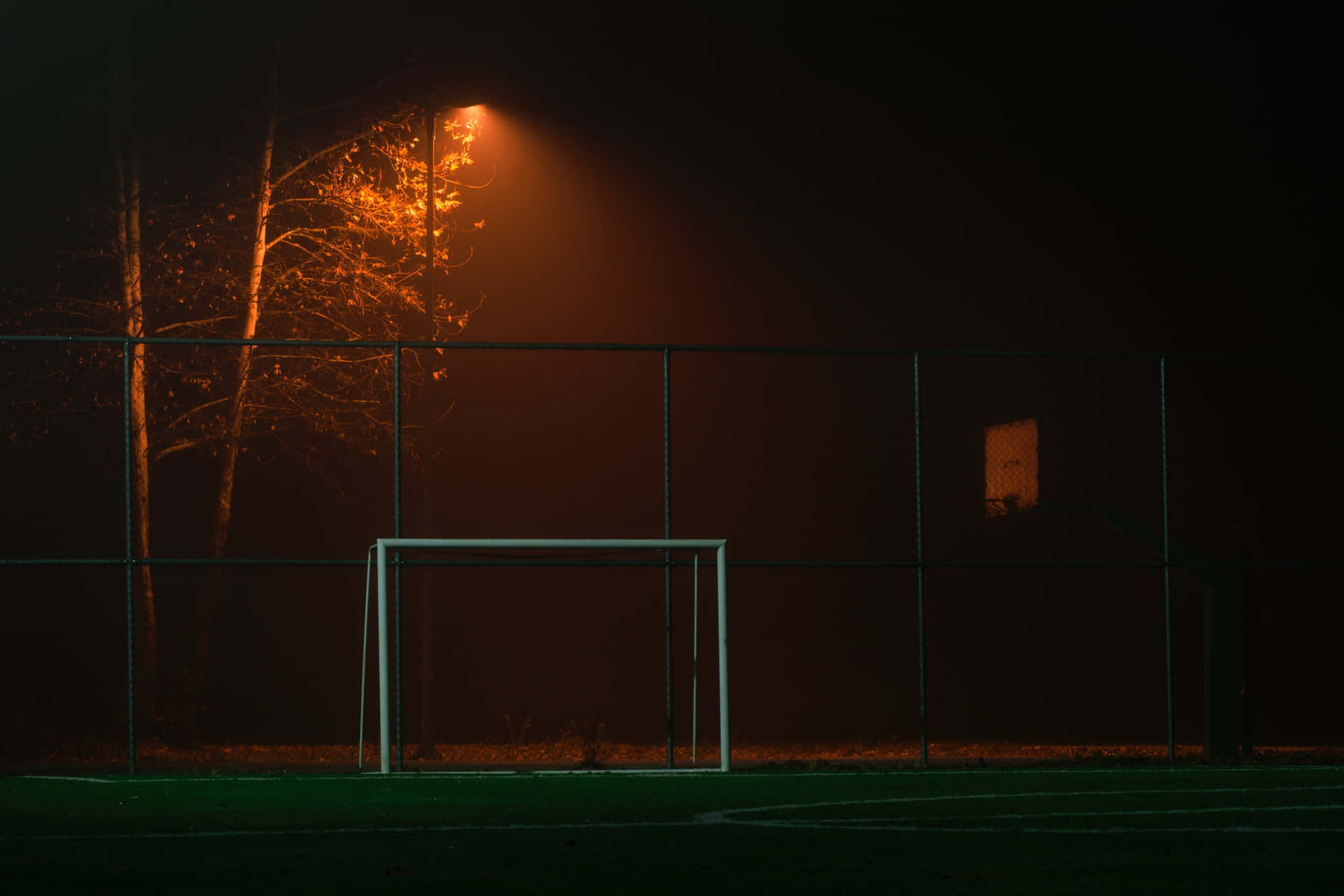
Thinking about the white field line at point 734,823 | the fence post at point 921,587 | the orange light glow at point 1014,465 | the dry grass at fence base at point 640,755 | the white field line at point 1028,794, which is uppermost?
the orange light glow at point 1014,465

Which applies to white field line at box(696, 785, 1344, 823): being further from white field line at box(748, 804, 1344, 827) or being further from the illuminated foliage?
the illuminated foliage

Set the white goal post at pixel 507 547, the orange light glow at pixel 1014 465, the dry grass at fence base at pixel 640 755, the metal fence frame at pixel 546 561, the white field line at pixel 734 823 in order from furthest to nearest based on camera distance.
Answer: the orange light glow at pixel 1014 465 < the dry grass at fence base at pixel 640 755 < the metal fence frame at pixel 546 561 < the white goal post at pixel 507 547 < the white field line at pixel 734 823

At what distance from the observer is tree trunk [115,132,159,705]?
14766 millimetres

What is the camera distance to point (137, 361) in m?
14.8

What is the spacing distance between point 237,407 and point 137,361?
3.04 ft

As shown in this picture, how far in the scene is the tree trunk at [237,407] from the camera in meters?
15.0

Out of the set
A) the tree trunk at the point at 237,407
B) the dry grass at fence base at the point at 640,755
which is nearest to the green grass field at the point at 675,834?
the dry grass at fence base at the point at 640,755

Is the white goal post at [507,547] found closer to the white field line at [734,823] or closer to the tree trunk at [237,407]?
the white field line at [734,823]

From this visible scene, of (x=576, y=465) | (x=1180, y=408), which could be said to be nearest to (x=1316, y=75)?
(x=1180, y=408)

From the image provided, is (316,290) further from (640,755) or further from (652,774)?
(652,774)

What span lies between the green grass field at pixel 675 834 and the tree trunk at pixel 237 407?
403cm

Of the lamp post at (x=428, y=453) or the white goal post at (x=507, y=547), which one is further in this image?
the lamp post at (x=428, y=453)

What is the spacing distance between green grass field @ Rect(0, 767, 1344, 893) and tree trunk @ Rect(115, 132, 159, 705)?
3860 millimetres

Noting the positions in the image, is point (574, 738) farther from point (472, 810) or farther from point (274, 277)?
point (472, 810)
